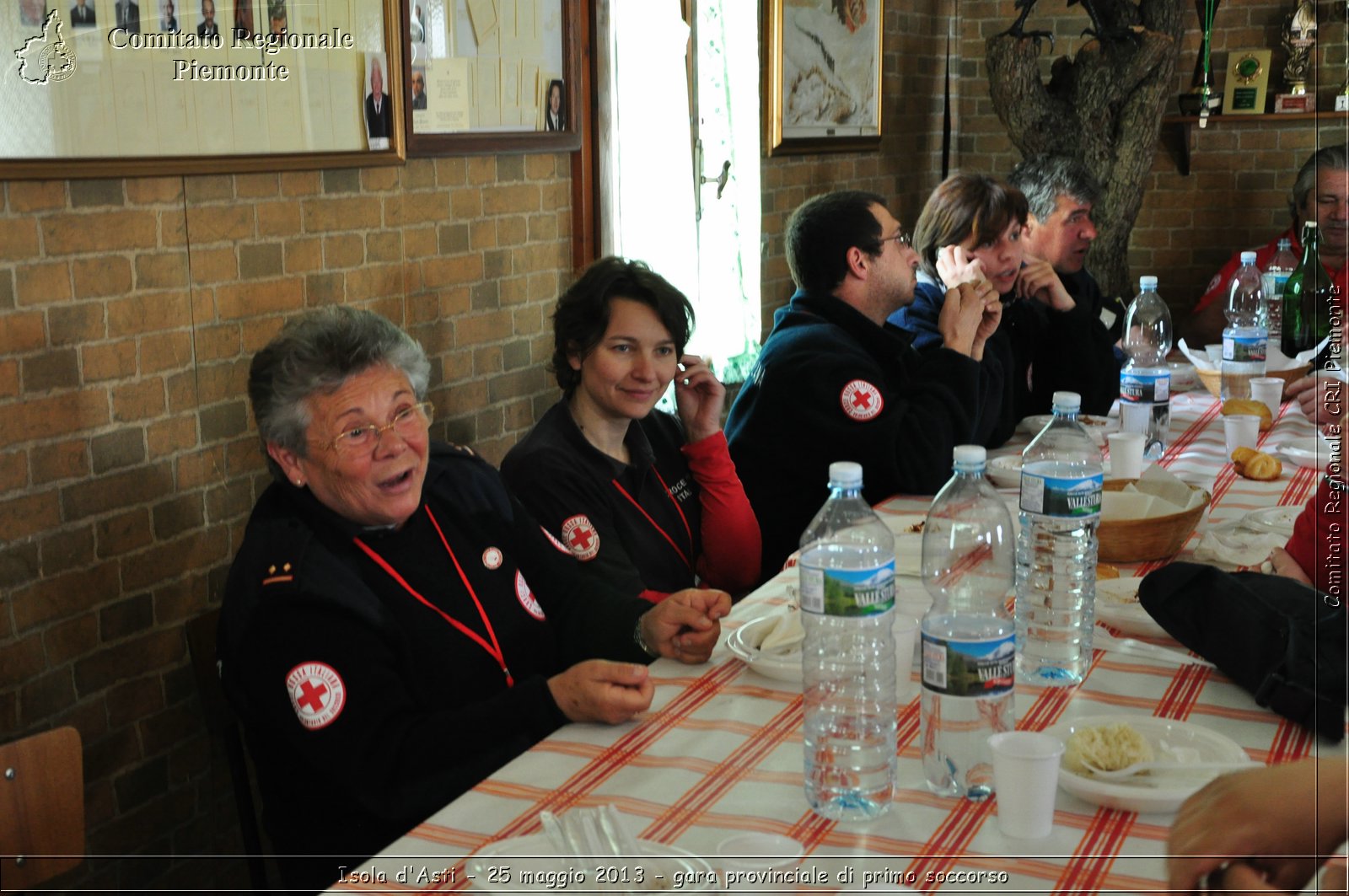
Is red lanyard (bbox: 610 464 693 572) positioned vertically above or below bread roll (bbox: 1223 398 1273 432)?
below

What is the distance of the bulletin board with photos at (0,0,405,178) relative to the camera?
193 centimetres

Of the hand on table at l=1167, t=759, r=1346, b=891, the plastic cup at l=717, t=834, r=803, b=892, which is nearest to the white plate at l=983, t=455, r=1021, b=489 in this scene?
the plastic cup at l=717, t=834, r=803, b=892

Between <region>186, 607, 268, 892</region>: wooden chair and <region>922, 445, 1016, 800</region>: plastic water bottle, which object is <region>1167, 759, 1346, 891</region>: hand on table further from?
<region>186, 607, 268, 892</region>: wooden chair

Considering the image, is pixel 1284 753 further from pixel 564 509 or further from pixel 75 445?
pixel 75 445

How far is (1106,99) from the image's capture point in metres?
5.38

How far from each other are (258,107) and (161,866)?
137 centimetres

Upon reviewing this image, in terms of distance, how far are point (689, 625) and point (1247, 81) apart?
196 inches

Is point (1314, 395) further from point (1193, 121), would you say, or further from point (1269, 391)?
point (1193, 121)

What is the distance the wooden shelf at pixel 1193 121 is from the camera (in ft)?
18.4

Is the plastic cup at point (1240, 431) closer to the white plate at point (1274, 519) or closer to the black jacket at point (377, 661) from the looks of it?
the white plate at point (1274, 519)

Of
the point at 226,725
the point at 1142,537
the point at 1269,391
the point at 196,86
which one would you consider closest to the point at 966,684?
the point at 1142,537

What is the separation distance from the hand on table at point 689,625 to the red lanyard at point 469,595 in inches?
8.9

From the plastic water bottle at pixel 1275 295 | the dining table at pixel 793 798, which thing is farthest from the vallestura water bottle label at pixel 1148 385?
the plastic water bottle at pixel 1275 295

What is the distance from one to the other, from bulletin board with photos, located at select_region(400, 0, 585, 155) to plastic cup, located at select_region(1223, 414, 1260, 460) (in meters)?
1.75
